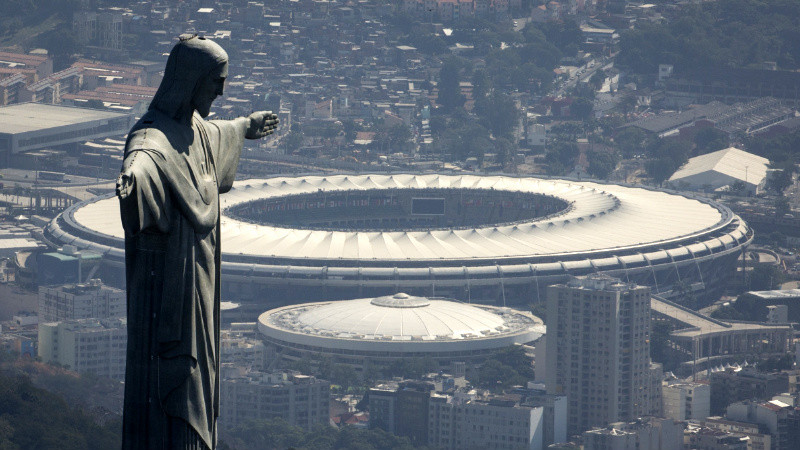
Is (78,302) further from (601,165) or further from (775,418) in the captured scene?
(601,165)

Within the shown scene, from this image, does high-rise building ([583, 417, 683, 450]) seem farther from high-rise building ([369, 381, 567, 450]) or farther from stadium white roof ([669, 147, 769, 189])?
stadium white roof ([669, 147, 769, 189])

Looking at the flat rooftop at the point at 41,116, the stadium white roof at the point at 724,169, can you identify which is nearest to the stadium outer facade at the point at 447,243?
the stadium white roof at the point at 724,169

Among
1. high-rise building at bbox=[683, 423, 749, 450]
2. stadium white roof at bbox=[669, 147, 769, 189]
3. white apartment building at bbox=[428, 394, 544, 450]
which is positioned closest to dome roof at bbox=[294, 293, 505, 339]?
white apartment building at bbox=[428, 394, 544, 450]

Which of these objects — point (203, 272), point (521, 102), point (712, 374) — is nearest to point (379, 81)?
point (521, 102)

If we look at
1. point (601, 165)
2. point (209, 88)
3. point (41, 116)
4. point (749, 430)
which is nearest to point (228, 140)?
point (209, 88)

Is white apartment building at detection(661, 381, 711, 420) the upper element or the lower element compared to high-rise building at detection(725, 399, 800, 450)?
lower

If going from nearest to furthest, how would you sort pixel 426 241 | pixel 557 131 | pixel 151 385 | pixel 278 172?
pixel 151 385
pixel 426 241
pixel 278 172
pixel 557 131

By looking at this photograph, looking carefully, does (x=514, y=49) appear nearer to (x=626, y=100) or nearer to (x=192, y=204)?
(x=626, y=100)

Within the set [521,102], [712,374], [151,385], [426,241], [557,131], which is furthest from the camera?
[521,102]
